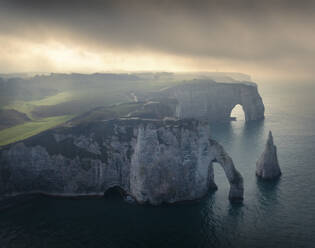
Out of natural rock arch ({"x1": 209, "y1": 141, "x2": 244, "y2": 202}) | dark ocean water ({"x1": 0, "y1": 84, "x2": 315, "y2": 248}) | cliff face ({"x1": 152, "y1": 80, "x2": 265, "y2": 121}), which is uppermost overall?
cliff face ({"x1": 152, "y1": 80, "x2": 265, "y2": 121})

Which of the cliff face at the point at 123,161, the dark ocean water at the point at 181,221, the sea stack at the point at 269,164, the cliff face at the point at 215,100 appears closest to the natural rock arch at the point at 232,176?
the cliff face at the point at 123,161

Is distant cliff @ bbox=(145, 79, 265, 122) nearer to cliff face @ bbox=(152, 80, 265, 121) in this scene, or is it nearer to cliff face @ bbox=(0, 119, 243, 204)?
cliff face @ bbox=(152, 80, 265, 121)

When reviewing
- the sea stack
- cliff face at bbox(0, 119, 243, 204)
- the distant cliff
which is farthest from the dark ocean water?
the distant cliff

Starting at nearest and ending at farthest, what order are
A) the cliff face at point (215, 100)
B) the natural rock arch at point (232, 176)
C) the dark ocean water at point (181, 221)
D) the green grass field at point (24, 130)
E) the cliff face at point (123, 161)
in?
the dark ocean water at point (181, 221) → the natural rock arch at point (232, 176) → the cliff face at point (123, 161) → the green grass field at point (24, 130) → the cliff face at point (215, 100)

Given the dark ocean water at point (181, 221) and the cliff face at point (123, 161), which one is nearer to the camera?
the dark ocean water at point (181, 221)

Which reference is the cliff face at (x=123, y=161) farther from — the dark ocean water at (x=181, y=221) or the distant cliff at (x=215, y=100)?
the distant cliff at (x=215, y=100)

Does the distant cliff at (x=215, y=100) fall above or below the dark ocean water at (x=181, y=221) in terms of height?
above

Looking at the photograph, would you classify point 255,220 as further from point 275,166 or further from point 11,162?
point 11,162
